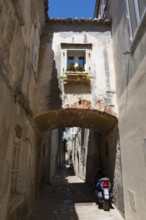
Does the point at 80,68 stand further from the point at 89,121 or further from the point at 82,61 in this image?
the point at 89,121

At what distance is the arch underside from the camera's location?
21.9ft

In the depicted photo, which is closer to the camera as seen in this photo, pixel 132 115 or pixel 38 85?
pixel 132 115

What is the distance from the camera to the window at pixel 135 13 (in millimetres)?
4162

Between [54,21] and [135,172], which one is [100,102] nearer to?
Answer: [135,172]

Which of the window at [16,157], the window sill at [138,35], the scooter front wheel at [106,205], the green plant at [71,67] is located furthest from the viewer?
the green plant at [71,67]

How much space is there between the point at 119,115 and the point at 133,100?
4.95 ft

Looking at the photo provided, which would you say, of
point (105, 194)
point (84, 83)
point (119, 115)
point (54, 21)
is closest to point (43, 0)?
point (54, 21)

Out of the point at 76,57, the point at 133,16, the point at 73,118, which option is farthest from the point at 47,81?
the point at 133,16

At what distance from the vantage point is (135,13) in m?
4.64

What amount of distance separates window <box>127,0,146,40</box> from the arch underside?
280cm

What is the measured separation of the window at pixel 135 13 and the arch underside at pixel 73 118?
2.80 m

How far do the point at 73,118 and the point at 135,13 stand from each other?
4440 millimetres

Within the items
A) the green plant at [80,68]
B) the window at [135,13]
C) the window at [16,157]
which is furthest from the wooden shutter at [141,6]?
the window at [16,157]

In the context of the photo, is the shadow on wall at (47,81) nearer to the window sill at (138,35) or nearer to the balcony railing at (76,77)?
the balcony railing at (76,77)
